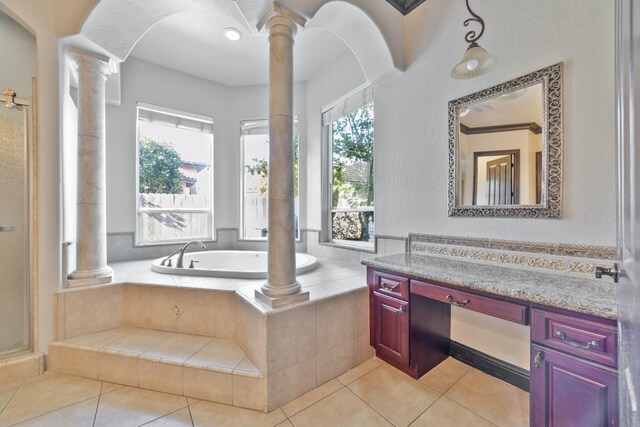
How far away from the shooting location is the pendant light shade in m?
1.49

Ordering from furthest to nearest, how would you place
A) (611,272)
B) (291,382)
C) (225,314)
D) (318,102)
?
(318,102), (225,314), (291,382), (611,272)

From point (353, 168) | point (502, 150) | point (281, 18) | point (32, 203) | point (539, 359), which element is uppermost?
point (281, 18)

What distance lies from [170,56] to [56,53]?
56.6 inches

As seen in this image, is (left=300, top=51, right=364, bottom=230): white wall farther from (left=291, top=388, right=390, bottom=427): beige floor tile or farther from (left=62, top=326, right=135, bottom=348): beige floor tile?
(left=62, top=326, right=135, bottom=348): beige floor tile

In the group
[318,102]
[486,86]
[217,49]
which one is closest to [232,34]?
[217,49]

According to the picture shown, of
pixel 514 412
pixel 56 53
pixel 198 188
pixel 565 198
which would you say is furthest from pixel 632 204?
pixel 198 188

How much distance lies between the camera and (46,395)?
1.57 meters

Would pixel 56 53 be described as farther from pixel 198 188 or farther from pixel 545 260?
pixel 545 260

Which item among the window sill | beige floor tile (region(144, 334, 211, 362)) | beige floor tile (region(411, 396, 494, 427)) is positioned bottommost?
beige floor tile (region(411, 396, 494, 427))

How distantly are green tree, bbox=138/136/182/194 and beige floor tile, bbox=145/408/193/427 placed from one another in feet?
8.85

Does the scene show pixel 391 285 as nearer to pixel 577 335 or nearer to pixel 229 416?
pixel 577 335

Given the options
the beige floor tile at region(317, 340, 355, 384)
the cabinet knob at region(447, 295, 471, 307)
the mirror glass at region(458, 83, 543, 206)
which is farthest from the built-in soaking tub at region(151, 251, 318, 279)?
the mirror glass at region(458, 83, 543, 206)

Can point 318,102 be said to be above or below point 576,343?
above

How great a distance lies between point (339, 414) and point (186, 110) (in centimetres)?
377
